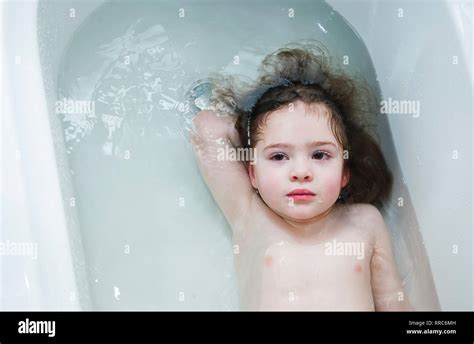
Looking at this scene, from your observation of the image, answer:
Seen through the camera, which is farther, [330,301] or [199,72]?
[199,72]

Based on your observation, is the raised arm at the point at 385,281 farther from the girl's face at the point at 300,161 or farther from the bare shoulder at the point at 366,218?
the girl's face at the point at 300,161

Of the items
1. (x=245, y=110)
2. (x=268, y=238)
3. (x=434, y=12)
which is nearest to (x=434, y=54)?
(x=434, y=12)

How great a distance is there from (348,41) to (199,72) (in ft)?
1.10

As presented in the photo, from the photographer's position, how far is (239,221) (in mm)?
1473

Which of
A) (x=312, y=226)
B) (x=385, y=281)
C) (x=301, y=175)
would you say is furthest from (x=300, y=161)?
(x=385, y=281)

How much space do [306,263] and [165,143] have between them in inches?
16.0

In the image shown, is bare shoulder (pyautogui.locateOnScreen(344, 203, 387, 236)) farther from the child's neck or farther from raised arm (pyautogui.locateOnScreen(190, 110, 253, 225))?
raised arm (pyautogui.locateOnScreen(190, 110, 253, 225))

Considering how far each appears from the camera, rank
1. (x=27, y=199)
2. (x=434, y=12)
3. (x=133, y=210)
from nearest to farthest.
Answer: (x=27, y=199)
(x=434, y=12)
(x=133, y=210)

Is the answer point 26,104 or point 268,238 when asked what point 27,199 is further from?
point 268,238

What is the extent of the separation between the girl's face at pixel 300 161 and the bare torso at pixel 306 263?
0.05 meters

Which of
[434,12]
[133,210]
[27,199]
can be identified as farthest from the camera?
[133,210]

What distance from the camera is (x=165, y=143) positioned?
1.56 m

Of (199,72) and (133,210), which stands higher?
(199,72)
